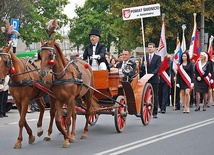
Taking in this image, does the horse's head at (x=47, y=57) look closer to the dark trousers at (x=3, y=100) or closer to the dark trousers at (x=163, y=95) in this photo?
the dark trousers at (x=3, y=100)

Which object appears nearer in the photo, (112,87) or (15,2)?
(112,87)

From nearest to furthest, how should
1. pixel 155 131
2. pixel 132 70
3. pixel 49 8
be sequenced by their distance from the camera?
pixel 155 131 < pixel 132 70 < pixel 49 8

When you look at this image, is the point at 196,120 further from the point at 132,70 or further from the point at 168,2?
the point at 168,2

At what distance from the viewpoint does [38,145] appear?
1104 cm

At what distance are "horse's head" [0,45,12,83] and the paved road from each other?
1.44 meters

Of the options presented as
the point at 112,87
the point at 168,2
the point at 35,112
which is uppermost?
the point at 168,2

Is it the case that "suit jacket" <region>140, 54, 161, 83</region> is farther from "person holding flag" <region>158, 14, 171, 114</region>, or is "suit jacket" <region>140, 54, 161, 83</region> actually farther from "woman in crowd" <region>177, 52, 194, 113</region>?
"person holding flag" <region>158, 14, 171, 114</region>


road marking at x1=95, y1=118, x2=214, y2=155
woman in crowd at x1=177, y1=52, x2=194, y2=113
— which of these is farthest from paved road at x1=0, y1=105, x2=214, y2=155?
woman in crowd at x1=177, y1=52, x2=194, y2=113

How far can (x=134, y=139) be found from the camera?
11.6 meters

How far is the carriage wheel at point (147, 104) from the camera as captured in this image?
546 inches

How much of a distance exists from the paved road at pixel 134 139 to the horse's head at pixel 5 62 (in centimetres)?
144

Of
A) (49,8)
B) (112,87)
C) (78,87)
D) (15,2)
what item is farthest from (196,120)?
(49,8)

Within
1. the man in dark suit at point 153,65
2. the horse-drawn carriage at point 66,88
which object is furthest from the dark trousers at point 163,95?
the horse-drawn carriage at point 66,88

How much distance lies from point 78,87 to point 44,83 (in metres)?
0.68
